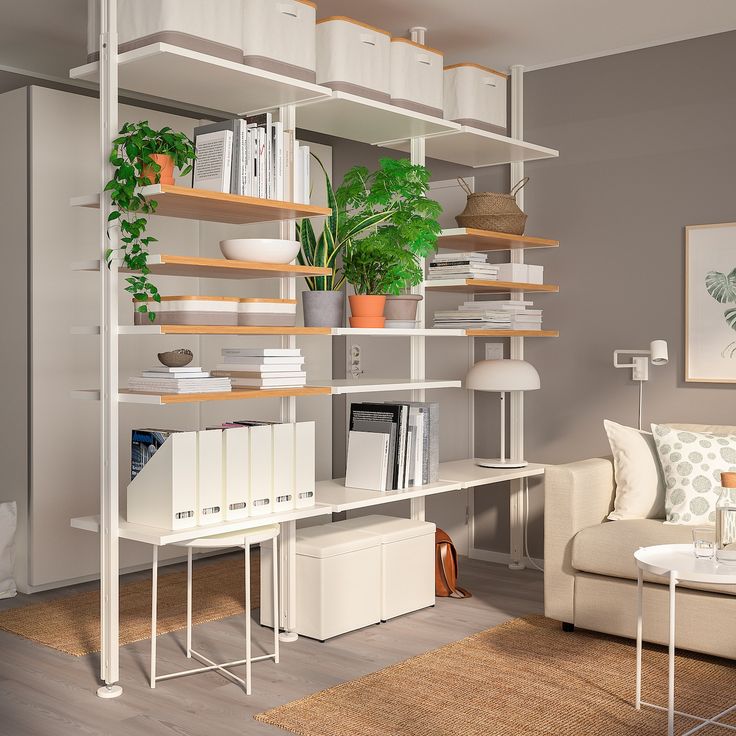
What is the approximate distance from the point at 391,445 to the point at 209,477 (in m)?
1.00

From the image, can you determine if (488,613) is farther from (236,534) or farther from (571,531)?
(236,534)

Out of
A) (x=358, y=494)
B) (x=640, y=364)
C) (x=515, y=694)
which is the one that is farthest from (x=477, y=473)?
(x=515, y=694)

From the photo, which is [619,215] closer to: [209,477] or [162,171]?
[162,171]

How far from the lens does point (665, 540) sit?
144 inches

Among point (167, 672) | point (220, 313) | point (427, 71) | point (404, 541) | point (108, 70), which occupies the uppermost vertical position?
point (427, 71)

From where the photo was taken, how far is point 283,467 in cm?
360

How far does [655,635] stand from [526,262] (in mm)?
2188

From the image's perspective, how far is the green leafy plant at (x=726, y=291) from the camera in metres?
4.41

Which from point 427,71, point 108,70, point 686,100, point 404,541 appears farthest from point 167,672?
point 686,100

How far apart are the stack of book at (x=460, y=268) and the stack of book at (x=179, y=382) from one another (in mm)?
1575

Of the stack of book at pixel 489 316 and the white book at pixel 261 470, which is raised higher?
the stack of book at pixel 489 316

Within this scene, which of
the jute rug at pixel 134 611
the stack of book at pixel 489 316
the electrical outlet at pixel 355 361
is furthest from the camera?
the electrical outlet at pixel 355 361

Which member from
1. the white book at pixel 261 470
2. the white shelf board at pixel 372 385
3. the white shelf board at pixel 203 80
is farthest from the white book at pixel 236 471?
the white shelf board at pixel 203 80

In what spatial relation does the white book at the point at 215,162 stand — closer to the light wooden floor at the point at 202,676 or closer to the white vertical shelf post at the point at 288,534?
the white vertical shelf post at the point at 288,534
